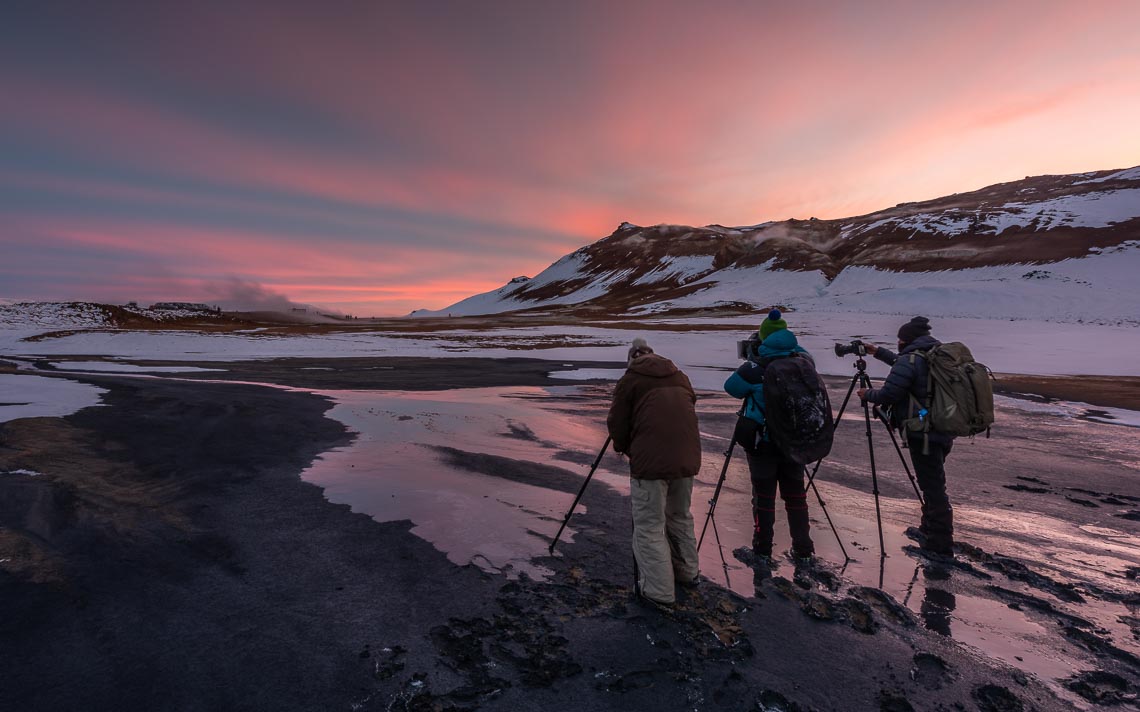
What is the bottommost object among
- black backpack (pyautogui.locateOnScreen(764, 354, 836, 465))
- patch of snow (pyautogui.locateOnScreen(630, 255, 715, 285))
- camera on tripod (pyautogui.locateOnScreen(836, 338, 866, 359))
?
black backpack (pyautogui.locateOnScreen(764, 354, 836, 465))

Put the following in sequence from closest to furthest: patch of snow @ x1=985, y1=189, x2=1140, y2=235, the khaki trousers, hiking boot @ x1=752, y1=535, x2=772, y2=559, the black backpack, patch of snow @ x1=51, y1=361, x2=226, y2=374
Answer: the khaki trousers, the black backpack, hiking boot @ x1=752, y1=535, x2=772, y2=559, patch of snow @ x1=51, y1=361, x2=226, y2=374, patch of snow @ x1=985, y1=189, x2=1140, y2=235

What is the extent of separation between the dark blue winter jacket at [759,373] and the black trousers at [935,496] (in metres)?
1.94

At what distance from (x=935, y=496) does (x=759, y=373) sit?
8.65 feet

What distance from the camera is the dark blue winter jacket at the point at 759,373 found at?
5.80m

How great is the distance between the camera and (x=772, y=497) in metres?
6.00

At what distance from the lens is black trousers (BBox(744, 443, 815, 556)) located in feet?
19.3

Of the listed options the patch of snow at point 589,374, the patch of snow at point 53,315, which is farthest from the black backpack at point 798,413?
the patch of snow at point 53,315

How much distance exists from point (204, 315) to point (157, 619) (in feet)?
383

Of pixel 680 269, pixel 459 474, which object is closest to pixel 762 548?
pixel 459 474

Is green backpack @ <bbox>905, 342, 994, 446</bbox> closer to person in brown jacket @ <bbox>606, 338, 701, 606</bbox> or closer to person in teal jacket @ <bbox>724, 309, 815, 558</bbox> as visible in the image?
person in teal jacket @ <bbox>724, 309, 815, 558</bbox>

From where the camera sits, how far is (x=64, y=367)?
2764 centimetres

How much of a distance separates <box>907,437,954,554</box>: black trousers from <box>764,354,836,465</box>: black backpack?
147cm

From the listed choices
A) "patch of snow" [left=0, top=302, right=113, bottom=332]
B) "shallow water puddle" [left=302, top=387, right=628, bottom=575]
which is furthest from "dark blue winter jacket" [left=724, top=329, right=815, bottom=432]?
"patch of snow" [left=0, top=302, right=113, bottom=332]

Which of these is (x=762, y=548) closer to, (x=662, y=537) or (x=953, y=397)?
(x=662, y=537)
